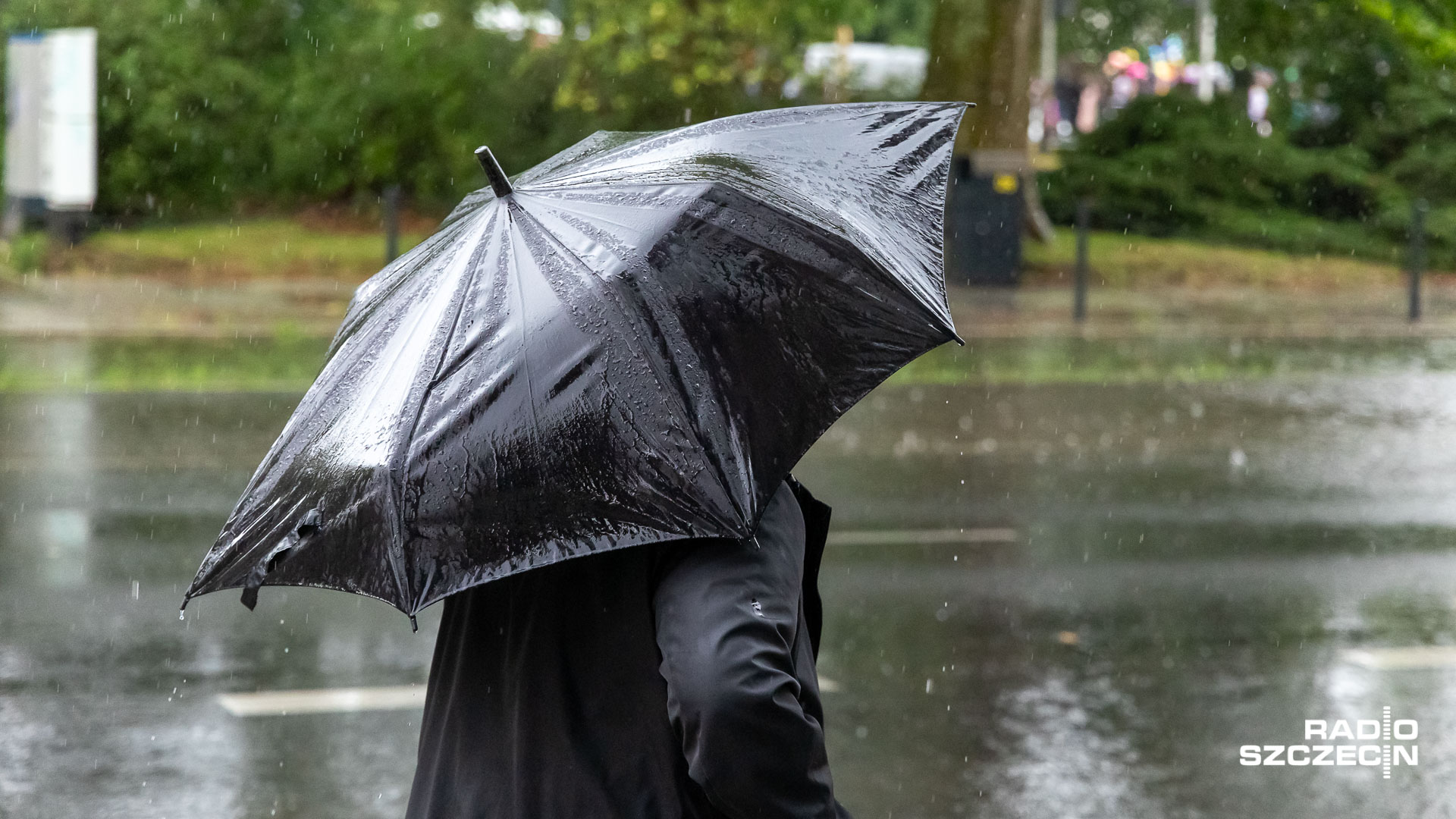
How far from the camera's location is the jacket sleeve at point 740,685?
6.14 feet

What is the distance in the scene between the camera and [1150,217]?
23.2 m

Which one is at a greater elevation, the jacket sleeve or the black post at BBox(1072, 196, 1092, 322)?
the jacket sleeve

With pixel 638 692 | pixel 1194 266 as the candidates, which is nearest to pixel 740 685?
pixel 638 692

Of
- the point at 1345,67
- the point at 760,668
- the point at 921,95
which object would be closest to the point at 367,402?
the point at 760,668

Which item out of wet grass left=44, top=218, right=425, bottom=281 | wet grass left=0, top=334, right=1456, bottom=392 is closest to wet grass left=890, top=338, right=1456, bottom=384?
wet grass left=0, top=334, right=1456, bottom=392

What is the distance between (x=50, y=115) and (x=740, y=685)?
59.7 ft

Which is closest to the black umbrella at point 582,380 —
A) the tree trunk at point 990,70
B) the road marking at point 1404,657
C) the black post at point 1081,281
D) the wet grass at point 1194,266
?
the road marking at point 1404,657

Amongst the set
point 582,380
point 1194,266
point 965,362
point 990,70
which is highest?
point 582,380

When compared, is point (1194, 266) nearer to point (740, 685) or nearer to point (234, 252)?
point (234, 252)

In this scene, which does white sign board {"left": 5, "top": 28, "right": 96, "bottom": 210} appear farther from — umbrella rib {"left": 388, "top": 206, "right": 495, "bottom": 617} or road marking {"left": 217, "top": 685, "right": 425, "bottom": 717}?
umbrella rib {"left": 388, "top": 206, "right": 495, "bottom": 617}

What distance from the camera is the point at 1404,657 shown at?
6.23 metres

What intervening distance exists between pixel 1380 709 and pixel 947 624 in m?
1.69

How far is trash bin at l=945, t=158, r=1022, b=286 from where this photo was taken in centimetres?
1942

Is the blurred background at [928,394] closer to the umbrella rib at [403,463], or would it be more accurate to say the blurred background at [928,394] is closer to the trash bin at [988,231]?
the trash bin at [988,231]
